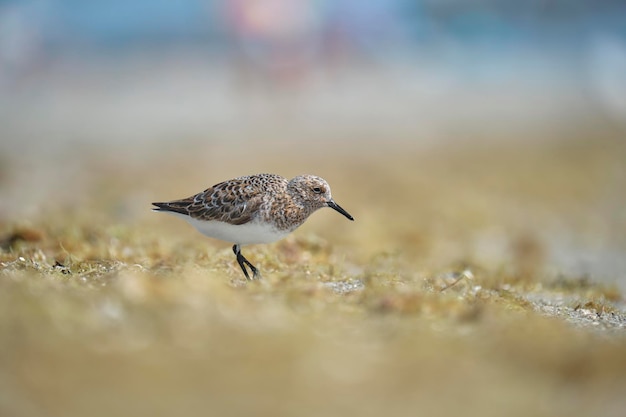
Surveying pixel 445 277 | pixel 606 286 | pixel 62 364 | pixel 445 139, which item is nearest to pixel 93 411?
pixel 62 364

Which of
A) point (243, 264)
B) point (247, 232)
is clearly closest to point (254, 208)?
point (247, 232)

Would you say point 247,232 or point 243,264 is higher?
point 247,232

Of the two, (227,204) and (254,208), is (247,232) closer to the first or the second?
(254,208)

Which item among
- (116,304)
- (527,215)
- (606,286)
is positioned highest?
(116,304)

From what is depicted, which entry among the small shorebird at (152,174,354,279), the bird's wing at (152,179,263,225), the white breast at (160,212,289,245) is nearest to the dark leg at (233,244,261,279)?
the small shorebird at (152,174,354,279)

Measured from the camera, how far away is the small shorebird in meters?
7.70

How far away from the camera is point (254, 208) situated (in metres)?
7.73

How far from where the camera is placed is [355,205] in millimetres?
19609

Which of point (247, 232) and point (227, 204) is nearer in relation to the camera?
point (247, 232)

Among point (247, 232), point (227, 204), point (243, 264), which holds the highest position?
point (227, 204)

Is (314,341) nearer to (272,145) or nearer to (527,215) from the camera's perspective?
(527,215)

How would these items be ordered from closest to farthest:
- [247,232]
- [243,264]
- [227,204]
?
[247,232]
[227,204]
[243,264]

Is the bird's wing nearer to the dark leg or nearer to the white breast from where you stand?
the white breast

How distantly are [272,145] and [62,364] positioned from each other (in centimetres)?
2759
